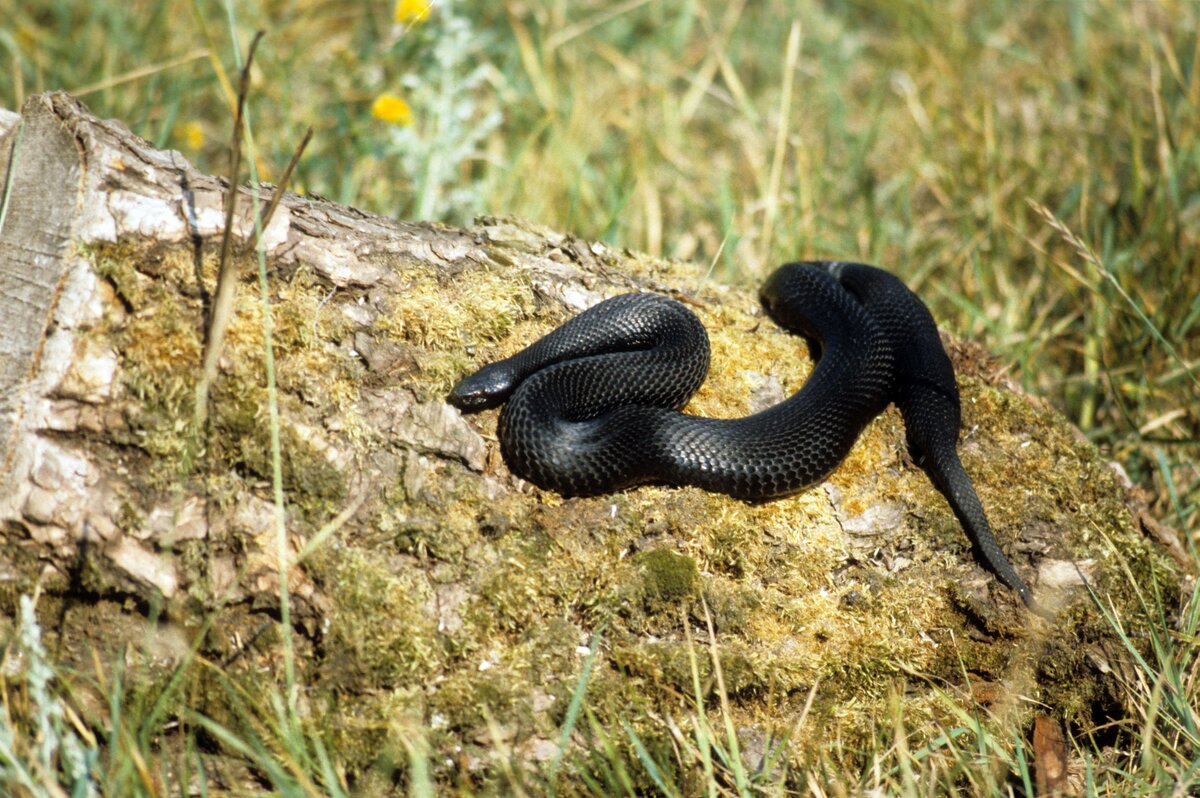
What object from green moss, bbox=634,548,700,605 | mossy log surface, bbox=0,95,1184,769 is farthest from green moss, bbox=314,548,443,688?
green moss, bbox=634,548,700,605

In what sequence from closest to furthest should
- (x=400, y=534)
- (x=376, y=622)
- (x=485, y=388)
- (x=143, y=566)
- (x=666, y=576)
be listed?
(x=143, y=566)
(x=376, y=622)
(x=400, y=534)
(x=666, y=576)
(x=485, y=388)

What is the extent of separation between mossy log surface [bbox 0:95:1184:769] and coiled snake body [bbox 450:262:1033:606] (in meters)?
0.11

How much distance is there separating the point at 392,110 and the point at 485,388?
2.74 m

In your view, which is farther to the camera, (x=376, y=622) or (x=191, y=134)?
(x=191, y=134)

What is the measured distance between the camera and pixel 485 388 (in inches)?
159

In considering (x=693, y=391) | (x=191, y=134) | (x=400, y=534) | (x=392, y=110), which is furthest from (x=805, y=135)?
(x=400, y=534)

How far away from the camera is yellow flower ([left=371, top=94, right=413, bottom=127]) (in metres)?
5.89

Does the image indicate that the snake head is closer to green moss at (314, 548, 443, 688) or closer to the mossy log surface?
the mossy log surface

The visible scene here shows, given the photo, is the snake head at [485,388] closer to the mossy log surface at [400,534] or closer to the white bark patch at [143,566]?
the mossy log surface at [400,534]

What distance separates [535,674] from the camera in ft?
11.3

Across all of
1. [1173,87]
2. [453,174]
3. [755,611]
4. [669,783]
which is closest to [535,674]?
[669,783]

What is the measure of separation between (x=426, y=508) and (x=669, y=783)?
1.35 m

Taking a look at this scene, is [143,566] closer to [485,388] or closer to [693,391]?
[485,388]

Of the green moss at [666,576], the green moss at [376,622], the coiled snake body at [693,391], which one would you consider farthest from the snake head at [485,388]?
the green moss at [666,576]
